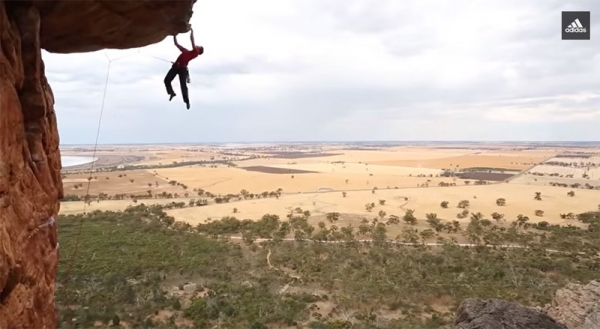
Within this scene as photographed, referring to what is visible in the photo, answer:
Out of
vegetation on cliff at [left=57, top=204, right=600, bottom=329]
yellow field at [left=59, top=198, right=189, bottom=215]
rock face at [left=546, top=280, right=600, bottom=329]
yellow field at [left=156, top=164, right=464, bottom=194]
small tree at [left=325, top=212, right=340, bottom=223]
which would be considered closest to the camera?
rock face at [left=546, top=280, right=600, bottom=329]

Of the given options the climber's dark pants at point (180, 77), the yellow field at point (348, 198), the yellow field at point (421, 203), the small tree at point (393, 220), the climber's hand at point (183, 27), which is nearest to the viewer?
the climber's hand at point (183, 27)

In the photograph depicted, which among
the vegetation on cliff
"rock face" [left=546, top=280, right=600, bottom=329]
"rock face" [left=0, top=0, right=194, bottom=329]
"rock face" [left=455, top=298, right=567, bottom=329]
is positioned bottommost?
the vegetation on cliff

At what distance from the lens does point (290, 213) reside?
2142 inches

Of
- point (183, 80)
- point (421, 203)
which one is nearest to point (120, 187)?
point (421, 203)

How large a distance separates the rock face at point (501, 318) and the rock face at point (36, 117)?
43.5 ft

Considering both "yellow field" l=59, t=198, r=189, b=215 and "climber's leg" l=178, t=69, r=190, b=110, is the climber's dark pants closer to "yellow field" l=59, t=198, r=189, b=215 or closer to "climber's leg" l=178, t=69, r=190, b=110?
"climber's leg" l=178, t=69, r=190, b=110

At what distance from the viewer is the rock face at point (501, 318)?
1427 cm

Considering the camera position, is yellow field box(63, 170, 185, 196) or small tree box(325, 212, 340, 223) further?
yellow field box(63, 170, 185, 196)

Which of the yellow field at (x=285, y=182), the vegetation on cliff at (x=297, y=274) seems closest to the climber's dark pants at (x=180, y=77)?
the vegetation on cliff at (x=297, y=274)

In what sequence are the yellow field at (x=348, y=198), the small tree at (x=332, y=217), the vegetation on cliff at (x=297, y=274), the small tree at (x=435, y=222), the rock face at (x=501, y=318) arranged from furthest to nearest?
the yellow field at (x=348, y=198), the small tree at (x=332, y=217), the small tree at (x=435, y=222), the vegetation on cliff at (x=297, y=274), the rock face at (x=501, y=318)

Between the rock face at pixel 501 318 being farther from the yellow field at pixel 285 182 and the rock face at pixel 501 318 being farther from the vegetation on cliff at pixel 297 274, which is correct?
the yellow field at pixel 285 182

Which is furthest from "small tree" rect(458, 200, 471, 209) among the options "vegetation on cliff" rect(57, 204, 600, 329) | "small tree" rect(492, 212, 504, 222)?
"vegetation on cliff" rect(57, 204, 600, 329)

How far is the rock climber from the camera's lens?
10500 mm

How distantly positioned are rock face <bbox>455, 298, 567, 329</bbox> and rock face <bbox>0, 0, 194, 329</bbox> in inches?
522
